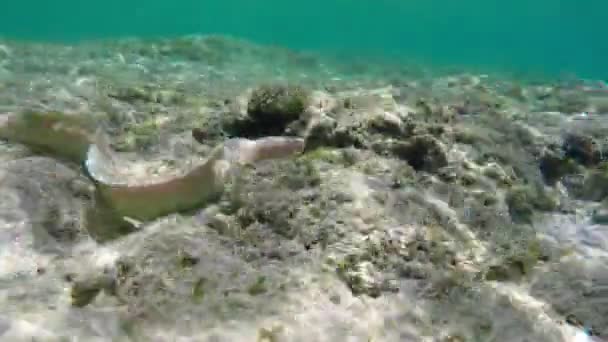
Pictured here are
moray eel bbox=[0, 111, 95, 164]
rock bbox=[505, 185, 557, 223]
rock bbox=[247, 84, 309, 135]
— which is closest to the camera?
moray eel bbox=[0, 111, 95, 164]

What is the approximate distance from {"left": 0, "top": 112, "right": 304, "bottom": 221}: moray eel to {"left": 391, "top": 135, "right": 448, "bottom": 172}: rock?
1220 mm

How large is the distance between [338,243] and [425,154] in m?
2.03

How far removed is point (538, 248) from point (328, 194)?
82.8 inches

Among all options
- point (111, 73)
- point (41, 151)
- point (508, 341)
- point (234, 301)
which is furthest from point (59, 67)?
point (508, 341)

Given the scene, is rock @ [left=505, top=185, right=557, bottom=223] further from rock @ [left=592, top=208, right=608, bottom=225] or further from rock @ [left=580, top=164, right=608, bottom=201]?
rock @ [left=580, top=164, right=608, bottom=201]

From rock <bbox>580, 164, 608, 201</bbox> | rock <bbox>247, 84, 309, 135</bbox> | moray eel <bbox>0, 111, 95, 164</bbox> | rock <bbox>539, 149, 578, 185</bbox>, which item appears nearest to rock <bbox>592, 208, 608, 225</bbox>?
rock <bbox>580, 164, 608, 201</bbox>

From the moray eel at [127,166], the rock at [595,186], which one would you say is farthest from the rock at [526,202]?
the moray eel at [127,166]

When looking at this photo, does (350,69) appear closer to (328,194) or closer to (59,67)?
(59,67)

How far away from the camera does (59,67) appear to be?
1211 centimetres

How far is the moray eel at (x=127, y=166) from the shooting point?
4.01 meters

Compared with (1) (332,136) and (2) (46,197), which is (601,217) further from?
(2) (46,197)

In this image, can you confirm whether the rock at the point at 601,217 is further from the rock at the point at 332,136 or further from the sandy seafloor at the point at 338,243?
the rock at the point at 332,136

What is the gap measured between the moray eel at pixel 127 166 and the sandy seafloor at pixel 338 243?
0.51 feet

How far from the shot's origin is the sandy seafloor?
305 cm
